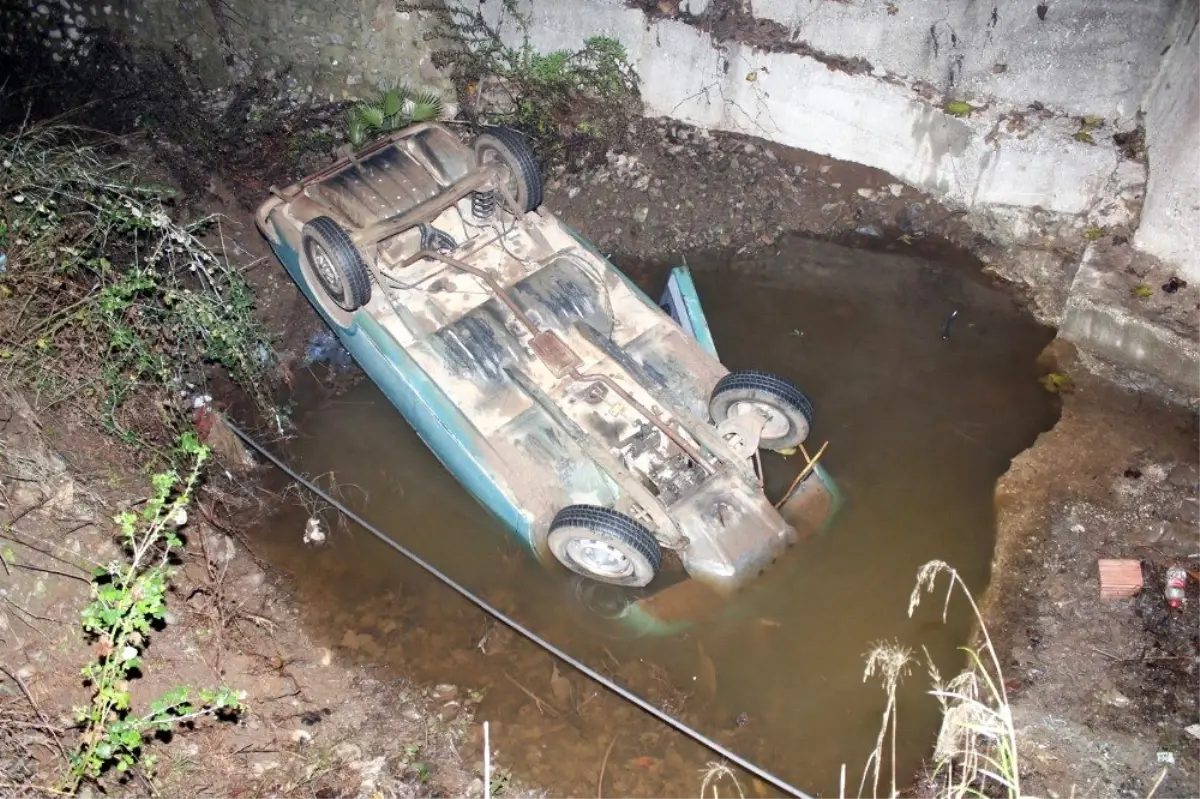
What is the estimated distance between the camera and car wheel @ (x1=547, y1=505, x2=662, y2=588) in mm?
5312

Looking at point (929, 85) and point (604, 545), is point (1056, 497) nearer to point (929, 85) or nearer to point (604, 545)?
point (604, 545)

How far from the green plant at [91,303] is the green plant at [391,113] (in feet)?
6.99

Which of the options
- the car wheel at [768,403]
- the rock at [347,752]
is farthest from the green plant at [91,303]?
the car wheel at [768,403]

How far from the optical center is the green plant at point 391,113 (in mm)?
8203

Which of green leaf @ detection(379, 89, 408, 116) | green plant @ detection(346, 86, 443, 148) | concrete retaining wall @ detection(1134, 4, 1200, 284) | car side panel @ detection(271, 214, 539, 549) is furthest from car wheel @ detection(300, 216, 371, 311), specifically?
concrete retaining wall @ detection(1134, 4, 1200, 284)

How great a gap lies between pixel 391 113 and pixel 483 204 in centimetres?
220

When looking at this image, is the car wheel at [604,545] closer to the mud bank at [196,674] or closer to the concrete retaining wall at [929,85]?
the mud bank at [196,674]

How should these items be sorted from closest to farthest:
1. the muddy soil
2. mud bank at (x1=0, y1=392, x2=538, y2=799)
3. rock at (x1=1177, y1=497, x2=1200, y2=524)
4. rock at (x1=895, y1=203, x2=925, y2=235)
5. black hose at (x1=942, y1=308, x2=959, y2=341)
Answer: mud bank at (x1=0, y1=392, x2=538, y2=799) → the muddy soil → rock at (x1=1177, y1=497, x2=1200, y2=524) → black hose at (x1=942, y1=308, x2=959, y2=341) → rock at (x1=895, y1=203, x2=925, y2=235)

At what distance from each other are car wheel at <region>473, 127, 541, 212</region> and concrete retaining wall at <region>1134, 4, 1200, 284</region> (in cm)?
479

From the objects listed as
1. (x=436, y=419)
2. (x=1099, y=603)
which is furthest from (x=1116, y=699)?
(x=436, y=419)

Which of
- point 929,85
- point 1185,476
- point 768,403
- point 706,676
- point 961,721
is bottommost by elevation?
point 961,721

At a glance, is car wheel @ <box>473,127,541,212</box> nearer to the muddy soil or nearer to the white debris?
the muddy soil

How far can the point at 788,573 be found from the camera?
612cm

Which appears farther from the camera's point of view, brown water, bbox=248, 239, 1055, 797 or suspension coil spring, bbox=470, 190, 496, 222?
suspension coil spring, bbox=470, 190, 496, 222
